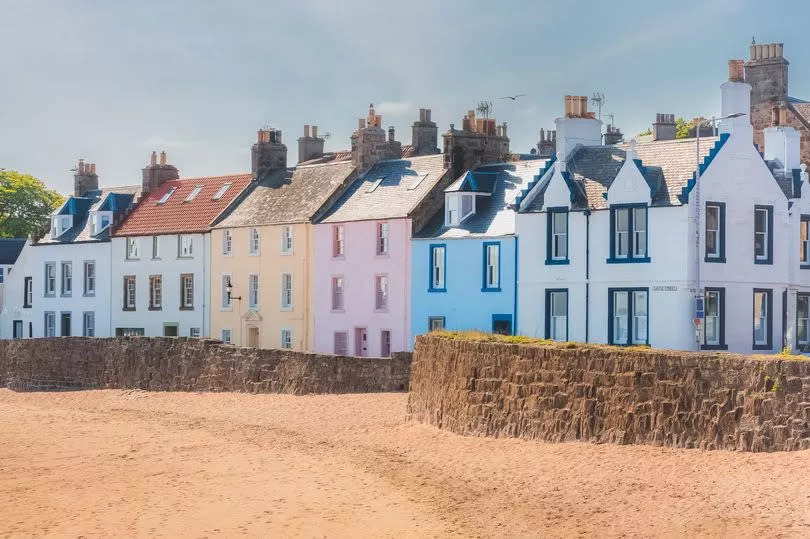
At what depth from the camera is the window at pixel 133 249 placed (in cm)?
7512

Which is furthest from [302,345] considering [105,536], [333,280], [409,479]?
[105,536]

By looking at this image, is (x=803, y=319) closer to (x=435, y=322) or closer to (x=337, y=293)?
(x=435, y=322)

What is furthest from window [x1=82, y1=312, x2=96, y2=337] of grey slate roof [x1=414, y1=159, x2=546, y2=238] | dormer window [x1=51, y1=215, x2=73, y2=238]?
grey slate roof [x1=414, y1=159, x2=546, y2=238]

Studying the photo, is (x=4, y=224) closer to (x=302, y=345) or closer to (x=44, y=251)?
(x=44, y=251)

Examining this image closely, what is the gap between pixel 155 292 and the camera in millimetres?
73625

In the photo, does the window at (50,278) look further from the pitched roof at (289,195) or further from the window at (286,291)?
the window at (286,291)

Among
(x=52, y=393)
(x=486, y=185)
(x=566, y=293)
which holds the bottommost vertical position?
(x=52, y=393)

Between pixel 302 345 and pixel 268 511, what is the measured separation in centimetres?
3793

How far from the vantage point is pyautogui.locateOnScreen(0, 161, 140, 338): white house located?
253ft

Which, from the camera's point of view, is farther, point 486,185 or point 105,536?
point 486,185

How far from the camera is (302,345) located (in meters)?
64.8

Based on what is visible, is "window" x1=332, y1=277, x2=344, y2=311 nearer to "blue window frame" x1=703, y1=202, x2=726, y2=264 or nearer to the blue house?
the blue house

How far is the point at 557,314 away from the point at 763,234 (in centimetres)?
769

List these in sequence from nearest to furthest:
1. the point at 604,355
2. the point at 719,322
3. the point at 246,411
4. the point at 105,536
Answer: the point at 105,536
the point at 604,355
the point at 246,411
the point at 719,322
